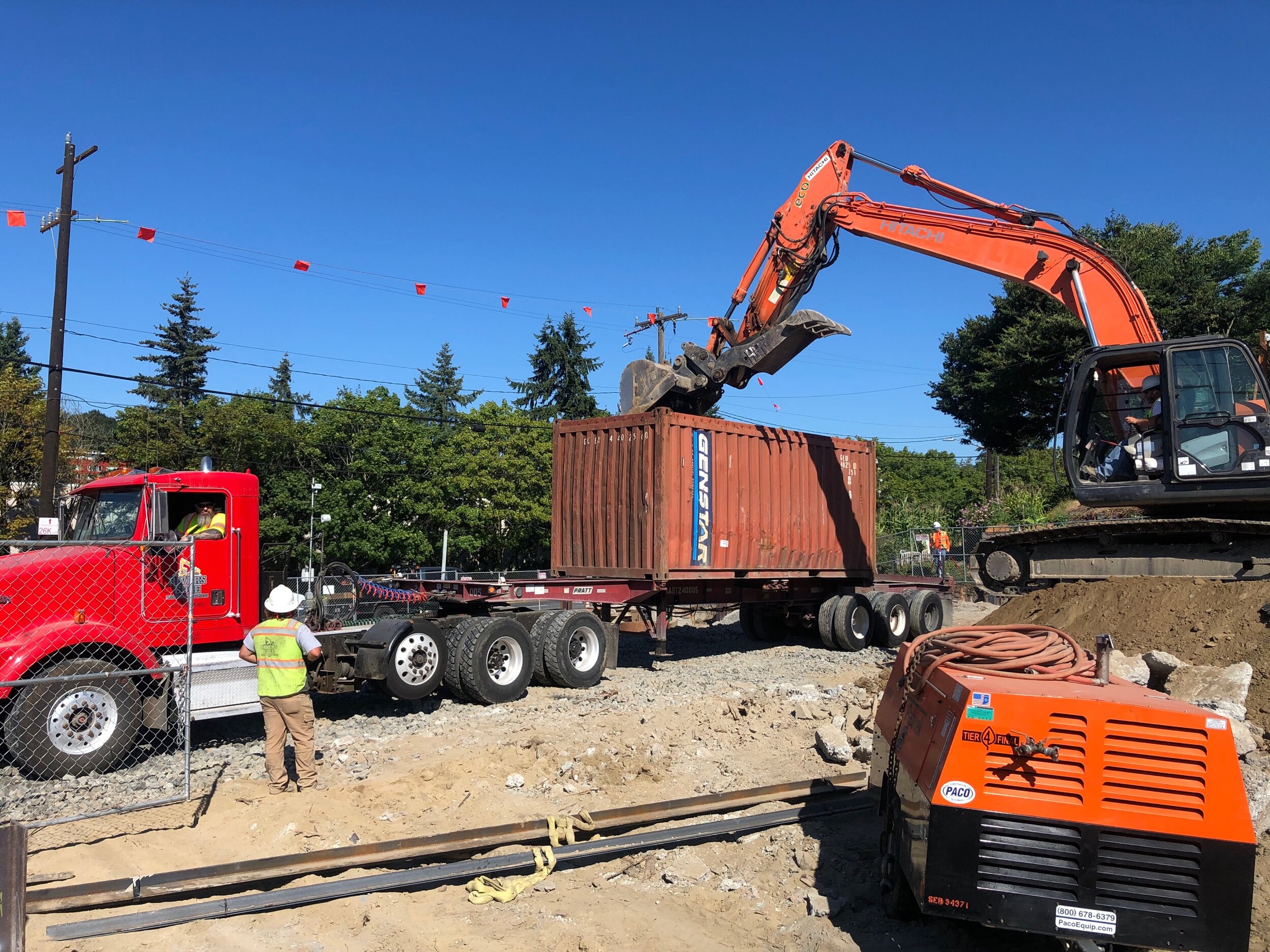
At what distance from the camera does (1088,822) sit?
3553 mm

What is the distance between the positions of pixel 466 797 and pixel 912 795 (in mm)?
3982

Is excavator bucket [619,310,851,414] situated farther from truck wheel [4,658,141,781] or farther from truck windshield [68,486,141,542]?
truck wheel [4,658,141,781]

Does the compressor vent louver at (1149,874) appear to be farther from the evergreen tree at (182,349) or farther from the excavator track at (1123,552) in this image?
→ the evergreen tree at (182,349)

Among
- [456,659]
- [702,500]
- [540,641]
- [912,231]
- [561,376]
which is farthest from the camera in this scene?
[561,376]

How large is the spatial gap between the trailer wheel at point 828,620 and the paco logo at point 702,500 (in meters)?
3.23

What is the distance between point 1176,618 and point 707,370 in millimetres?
6519

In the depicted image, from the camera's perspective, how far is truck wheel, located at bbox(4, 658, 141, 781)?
7.00 m

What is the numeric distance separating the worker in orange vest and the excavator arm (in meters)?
17.0

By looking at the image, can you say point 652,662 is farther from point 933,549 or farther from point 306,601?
point 933,549

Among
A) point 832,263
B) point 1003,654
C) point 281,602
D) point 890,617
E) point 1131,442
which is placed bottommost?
point 890,617

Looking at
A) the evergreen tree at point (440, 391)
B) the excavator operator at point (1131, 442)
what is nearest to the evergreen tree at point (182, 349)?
the evergreen tree at point (440, 391)

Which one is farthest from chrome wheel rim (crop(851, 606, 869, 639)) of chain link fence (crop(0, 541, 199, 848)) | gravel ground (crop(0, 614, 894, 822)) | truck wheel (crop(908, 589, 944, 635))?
chain link fence (crop(0, 541, 199, 848))

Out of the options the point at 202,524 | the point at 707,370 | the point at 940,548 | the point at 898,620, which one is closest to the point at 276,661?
the point at 202,524

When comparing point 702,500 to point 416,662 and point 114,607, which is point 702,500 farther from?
point 114,607
